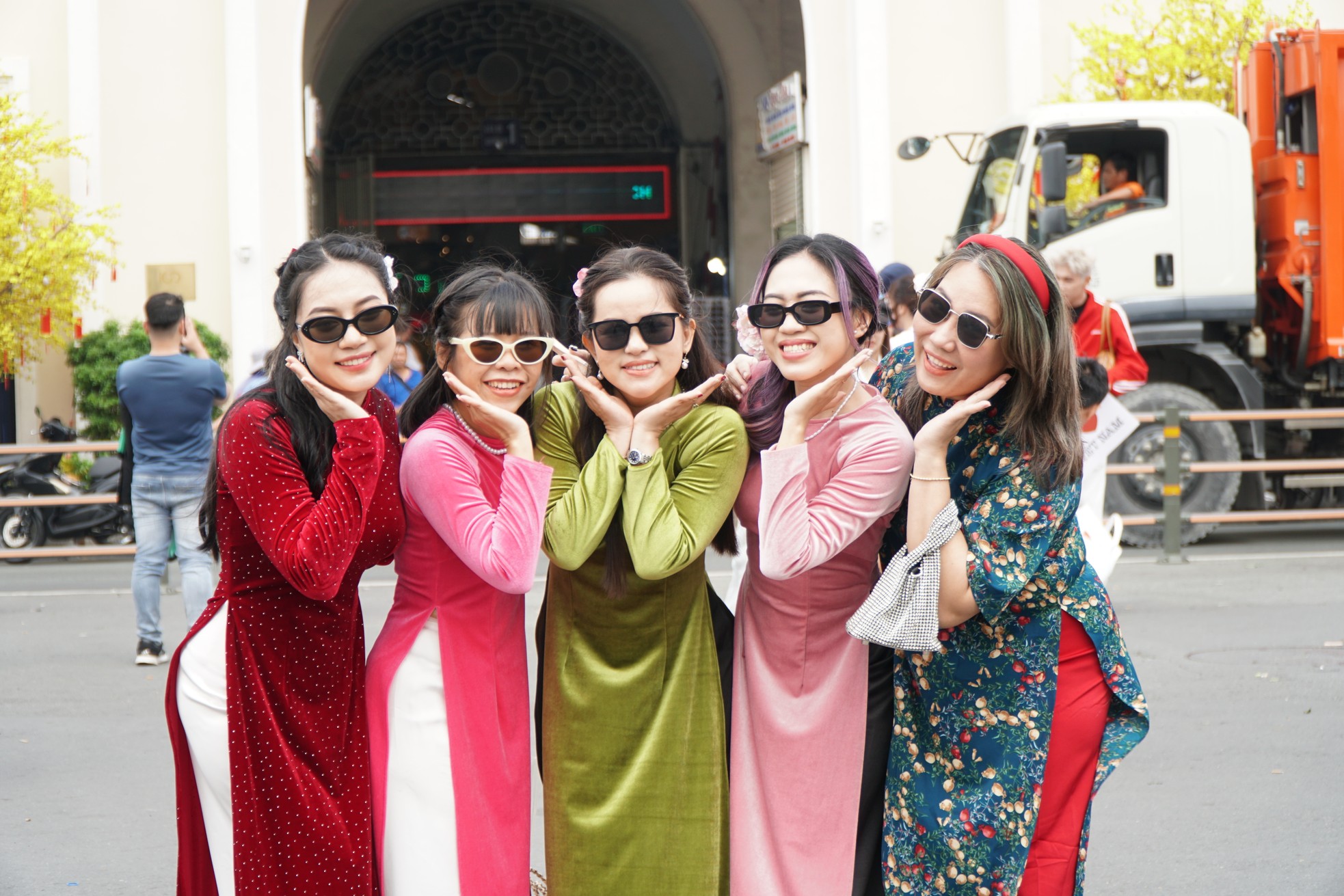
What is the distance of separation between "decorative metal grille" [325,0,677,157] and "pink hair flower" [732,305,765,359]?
632 inches

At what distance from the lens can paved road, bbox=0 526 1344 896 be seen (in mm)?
4449

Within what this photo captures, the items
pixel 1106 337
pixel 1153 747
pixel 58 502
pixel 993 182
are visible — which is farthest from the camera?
pixel 993 182

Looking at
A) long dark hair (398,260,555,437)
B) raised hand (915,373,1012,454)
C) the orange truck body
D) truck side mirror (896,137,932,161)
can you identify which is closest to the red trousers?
raised hand (915,373,1012,454)

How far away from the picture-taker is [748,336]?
126 inches

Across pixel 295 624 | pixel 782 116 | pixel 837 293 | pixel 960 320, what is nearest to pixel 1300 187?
pixel 782 116

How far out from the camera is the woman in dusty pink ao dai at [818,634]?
277 centimetres

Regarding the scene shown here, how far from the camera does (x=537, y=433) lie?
9.78ft

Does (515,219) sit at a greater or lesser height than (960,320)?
greater

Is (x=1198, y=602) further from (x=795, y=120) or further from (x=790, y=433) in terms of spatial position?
(x=795, y=120)

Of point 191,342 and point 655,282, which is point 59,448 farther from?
point 655,282

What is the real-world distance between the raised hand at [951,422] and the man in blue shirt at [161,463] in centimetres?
550

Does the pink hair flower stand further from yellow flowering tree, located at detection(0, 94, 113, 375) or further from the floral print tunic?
yellow flowering tree, located at detection(0, 94, 113, 375)

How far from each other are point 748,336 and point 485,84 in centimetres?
1636

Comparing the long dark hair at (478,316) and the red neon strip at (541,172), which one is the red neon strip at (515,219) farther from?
the long dark hair at (478,316)
